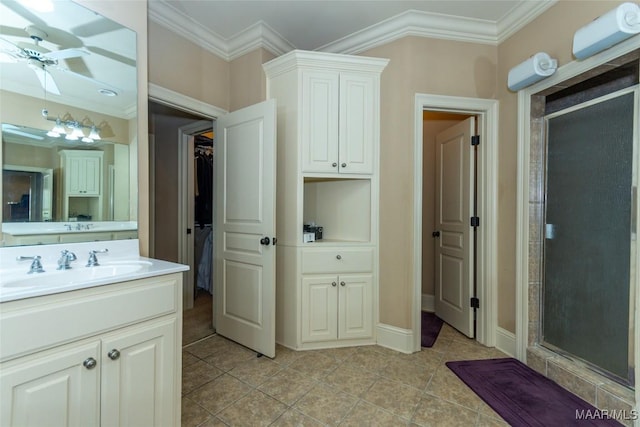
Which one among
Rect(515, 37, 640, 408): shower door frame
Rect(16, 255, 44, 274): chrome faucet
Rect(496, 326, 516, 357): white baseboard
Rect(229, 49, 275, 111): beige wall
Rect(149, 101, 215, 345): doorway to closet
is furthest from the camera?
Rect(149, 101, 215, 345): doorway to closet

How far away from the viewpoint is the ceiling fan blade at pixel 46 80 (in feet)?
4.56

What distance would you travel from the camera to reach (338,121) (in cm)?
234

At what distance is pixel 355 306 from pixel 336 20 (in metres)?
2.32

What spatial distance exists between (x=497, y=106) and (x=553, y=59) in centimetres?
51

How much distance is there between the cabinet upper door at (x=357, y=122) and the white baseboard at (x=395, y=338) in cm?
130

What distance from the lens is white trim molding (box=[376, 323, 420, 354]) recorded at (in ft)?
7.48

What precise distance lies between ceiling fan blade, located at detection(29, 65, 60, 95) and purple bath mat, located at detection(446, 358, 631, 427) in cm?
287

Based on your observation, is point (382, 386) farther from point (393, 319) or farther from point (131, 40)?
point (131, 40)

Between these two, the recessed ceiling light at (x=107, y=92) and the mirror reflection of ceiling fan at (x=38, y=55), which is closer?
the mirror reflection of ceiling fan at (x=38, y=55)

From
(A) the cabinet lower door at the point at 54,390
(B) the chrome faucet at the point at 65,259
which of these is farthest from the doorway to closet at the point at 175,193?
(A) the cabinet lower door at the point at 54,390

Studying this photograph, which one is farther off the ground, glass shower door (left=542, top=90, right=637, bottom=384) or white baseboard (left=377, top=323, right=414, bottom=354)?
glass shower door (left=542, top=90, right=637, bottom=384)

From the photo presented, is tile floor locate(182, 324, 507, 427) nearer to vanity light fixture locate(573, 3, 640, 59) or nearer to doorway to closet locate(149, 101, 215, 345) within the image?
doorway to closet locate(149, 101, 215, 345)

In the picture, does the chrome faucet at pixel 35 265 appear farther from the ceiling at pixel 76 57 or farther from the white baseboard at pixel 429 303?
the white baseboard at pixel 429 303

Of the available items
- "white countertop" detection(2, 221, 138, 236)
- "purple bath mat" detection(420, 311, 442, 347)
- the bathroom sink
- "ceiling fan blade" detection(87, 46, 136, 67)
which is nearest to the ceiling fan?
"ceiling fan blade" detection(87, 46, 136, 67)
